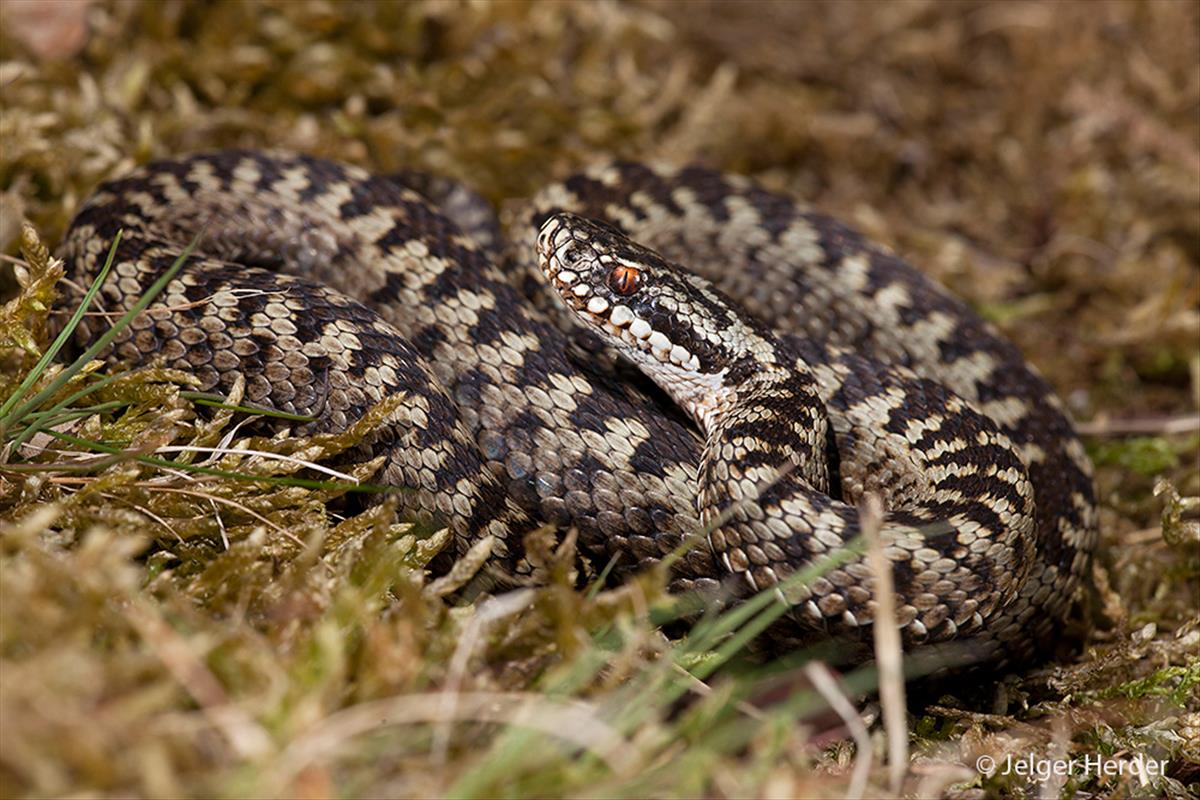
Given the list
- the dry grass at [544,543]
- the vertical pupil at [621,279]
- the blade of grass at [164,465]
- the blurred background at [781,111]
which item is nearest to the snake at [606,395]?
the vertical pupil at [621,279]

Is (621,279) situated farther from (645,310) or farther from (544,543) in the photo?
(544,543)

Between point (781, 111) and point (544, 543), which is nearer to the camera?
point (544, 543)

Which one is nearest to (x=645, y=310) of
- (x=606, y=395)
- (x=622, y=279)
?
(x=622, y=279)

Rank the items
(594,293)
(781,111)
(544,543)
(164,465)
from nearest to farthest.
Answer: (164,465) < (544,543) < (594,293) < (781,111)

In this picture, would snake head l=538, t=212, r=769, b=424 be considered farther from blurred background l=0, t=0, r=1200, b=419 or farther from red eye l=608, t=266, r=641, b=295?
blurred background l=0, t=0, r=1200, b=419

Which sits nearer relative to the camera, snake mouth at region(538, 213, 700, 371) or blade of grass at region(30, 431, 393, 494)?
blade of grass at region(30, 431, 393, 494)

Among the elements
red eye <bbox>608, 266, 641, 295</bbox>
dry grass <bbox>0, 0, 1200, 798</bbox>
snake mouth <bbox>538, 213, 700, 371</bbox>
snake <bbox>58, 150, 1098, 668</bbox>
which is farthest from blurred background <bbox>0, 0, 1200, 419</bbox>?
red eye <bbox>608, 266, 641, 295</bbox>
